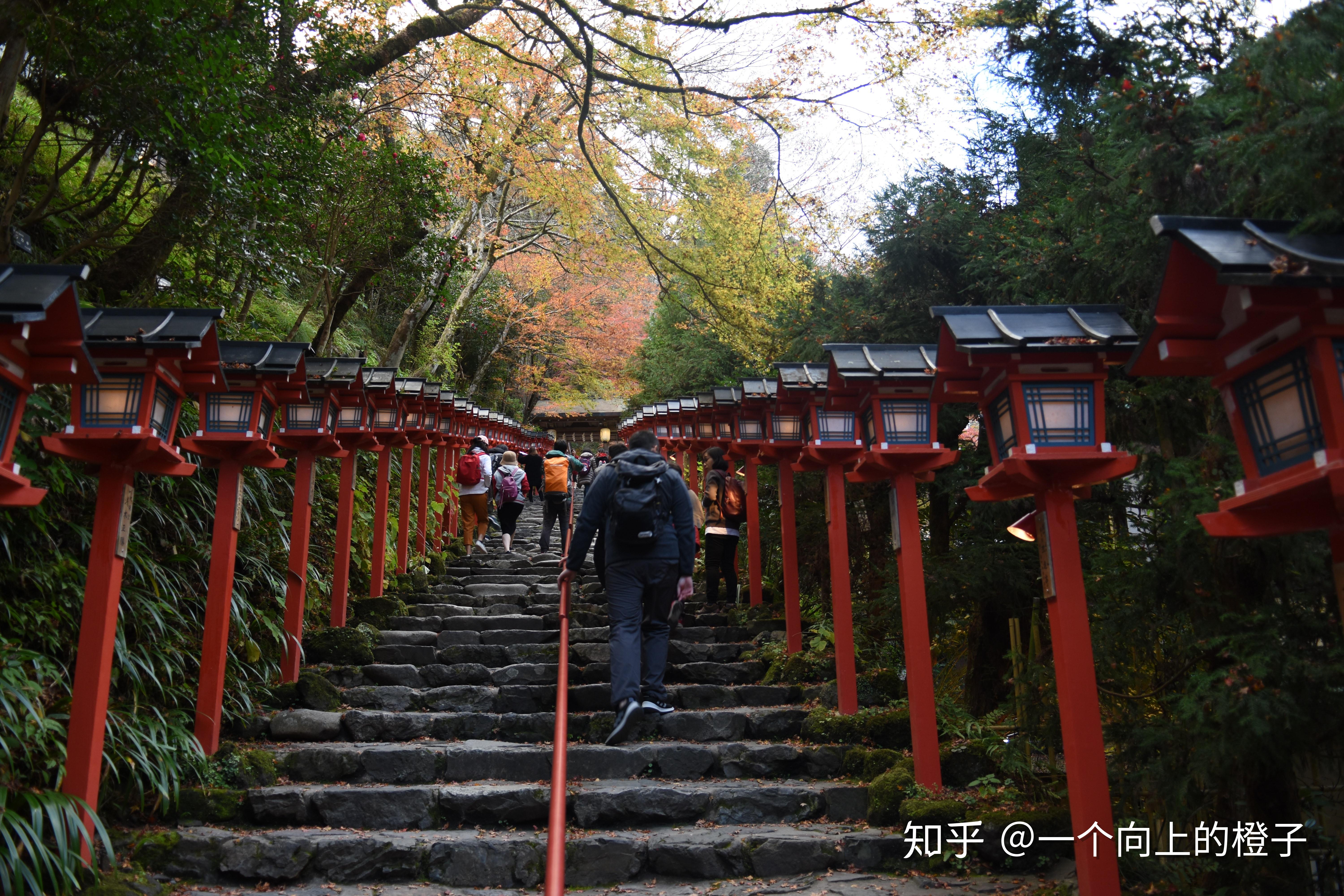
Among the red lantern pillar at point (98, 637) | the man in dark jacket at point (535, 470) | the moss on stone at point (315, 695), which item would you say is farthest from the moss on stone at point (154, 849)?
the man in dark jacket at point (535, 470)

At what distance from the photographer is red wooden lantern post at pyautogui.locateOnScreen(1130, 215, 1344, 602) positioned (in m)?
2.72

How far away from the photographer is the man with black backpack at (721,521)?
9.67m

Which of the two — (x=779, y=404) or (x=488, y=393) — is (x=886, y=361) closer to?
(x=779, y=404)

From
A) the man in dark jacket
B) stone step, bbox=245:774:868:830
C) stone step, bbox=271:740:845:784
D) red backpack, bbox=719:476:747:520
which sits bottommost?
stone step, bbox=245:774:868:830

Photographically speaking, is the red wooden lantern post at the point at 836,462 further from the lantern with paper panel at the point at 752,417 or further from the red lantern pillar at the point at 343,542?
the red lantern pillar at the point at 343,542

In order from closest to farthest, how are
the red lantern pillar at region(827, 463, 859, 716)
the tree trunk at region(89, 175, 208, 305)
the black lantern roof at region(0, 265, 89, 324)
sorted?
the black lantern roof at region(0, 265, 89, 324) → the red lantern pillar at region(827, 463, 859, 716) → the tree trunk at region(89, 175, 208, 305)

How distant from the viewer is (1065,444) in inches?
166

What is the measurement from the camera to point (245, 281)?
8.93 meters

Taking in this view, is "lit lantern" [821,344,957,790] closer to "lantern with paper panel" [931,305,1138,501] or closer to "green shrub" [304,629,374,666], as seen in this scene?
"lantern with paper panel" [931,305,1138,501]

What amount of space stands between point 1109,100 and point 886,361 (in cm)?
222

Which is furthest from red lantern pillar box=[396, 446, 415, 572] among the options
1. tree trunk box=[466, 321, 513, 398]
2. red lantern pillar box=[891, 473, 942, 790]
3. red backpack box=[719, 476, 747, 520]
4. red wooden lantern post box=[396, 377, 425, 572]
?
tree trunk box=[466, 321, 513, 398]

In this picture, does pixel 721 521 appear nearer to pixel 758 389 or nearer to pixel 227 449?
pixel 758 389

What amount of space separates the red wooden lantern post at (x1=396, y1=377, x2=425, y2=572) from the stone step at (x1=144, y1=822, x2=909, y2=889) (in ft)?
20.4

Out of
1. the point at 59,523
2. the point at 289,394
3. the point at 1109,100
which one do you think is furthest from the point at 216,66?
the point at 1109,100
